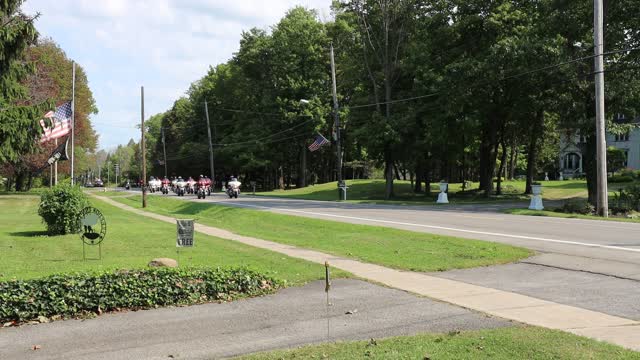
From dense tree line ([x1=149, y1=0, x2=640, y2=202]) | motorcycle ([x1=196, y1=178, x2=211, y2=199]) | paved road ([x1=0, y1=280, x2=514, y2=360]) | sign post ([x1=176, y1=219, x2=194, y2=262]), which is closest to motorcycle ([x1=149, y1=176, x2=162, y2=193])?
dense tree line ([x1=149, y1=0, x2=640, y2=202])

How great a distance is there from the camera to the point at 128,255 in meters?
14.0

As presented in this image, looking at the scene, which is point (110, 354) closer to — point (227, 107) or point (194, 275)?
point (194, 275)

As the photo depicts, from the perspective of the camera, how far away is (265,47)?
72.2 meters

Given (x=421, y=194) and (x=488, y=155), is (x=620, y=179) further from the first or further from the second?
(x=421, y=194)

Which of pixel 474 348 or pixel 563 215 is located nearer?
pixel 474 348

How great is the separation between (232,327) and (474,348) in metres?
3.06

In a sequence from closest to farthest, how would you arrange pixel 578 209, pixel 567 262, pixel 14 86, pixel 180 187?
pixel 567 262 → pixel 14 86 → pixel 578 209 → pixel 180 187

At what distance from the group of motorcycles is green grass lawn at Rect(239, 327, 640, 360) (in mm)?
41059

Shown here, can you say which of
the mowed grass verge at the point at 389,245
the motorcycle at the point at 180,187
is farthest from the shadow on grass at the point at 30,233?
the motorcycle at the point at 180,187

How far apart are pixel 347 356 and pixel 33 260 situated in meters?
9.87

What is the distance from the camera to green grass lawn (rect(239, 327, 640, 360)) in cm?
552

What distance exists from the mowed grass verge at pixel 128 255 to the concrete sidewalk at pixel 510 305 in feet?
3.37

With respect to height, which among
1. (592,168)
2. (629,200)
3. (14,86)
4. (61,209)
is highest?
(14,86)

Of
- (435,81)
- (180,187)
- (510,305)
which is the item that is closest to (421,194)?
(435,81)
